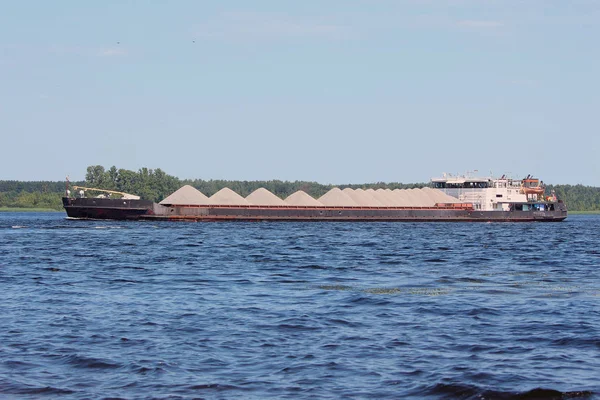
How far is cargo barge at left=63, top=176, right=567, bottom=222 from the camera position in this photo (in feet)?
378

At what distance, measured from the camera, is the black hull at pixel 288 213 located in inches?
4355

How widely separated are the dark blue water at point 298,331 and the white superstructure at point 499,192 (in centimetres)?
8616

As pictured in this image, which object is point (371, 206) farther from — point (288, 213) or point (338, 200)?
point (288, 213)

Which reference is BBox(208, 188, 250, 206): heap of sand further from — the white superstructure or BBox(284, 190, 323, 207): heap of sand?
the white superstructure

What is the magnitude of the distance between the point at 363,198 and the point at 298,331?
10981 centimetres

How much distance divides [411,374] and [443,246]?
46737 millimetres

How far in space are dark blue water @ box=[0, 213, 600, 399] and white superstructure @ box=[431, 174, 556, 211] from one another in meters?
86.2

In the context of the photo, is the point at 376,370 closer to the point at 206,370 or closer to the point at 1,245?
the point at 206,370

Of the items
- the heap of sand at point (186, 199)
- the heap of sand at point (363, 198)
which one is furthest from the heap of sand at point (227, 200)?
the heap of sand at point (363, 198)

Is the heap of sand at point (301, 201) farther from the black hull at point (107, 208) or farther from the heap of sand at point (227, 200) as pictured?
the black hull at point (107, 208)

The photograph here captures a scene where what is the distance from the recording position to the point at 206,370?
16.8m

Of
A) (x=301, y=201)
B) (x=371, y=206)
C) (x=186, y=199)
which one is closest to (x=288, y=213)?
(x=301, y=201)

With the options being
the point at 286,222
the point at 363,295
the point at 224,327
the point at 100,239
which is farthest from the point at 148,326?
the point at 286,222

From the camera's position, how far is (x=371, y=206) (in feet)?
412
